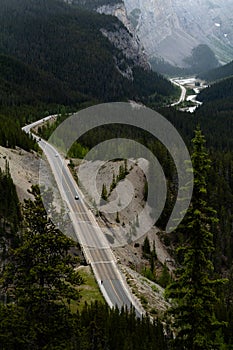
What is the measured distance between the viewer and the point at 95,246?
6862 centimetres

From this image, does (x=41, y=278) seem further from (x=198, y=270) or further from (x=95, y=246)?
(x=95, y=246)

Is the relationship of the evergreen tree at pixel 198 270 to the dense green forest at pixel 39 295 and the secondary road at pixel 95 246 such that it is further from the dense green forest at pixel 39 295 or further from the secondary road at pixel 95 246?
the secondary road at pixel 95 246

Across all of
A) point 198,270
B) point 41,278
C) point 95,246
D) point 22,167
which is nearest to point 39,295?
point 41,278

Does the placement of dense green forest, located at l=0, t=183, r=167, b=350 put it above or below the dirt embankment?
below

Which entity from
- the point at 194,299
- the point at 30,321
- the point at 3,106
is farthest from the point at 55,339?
the point at 3,106

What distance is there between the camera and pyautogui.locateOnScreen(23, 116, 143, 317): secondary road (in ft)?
178

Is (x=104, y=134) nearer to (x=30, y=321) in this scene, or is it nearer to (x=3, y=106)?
(x=3, y=106)

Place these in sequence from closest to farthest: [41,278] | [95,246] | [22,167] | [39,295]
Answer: [39,295] → [41,278] → [95,246] → [22,167]

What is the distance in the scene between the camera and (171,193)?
11138 centimetres

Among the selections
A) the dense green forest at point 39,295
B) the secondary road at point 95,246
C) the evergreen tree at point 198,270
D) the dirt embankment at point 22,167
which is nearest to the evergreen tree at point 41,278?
the dense green forest at point 39,295

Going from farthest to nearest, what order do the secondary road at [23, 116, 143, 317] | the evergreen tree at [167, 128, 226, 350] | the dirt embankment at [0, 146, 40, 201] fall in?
the dirt embankment at [0, 146, 40, 201], the secondary road at [23, 116, 143, 317], the evergreen tree at [167, 128, 226, 350]

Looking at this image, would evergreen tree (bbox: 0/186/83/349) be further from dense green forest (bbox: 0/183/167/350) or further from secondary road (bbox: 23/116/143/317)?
secondary road (bbox: 23/116/143/317)

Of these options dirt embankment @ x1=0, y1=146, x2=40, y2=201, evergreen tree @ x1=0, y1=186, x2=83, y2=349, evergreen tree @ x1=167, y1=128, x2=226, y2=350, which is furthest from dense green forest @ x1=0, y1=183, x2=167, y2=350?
dirt embankment @ x1=0, y1=146, x2=40, y2=201

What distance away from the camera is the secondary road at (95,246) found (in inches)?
2141
